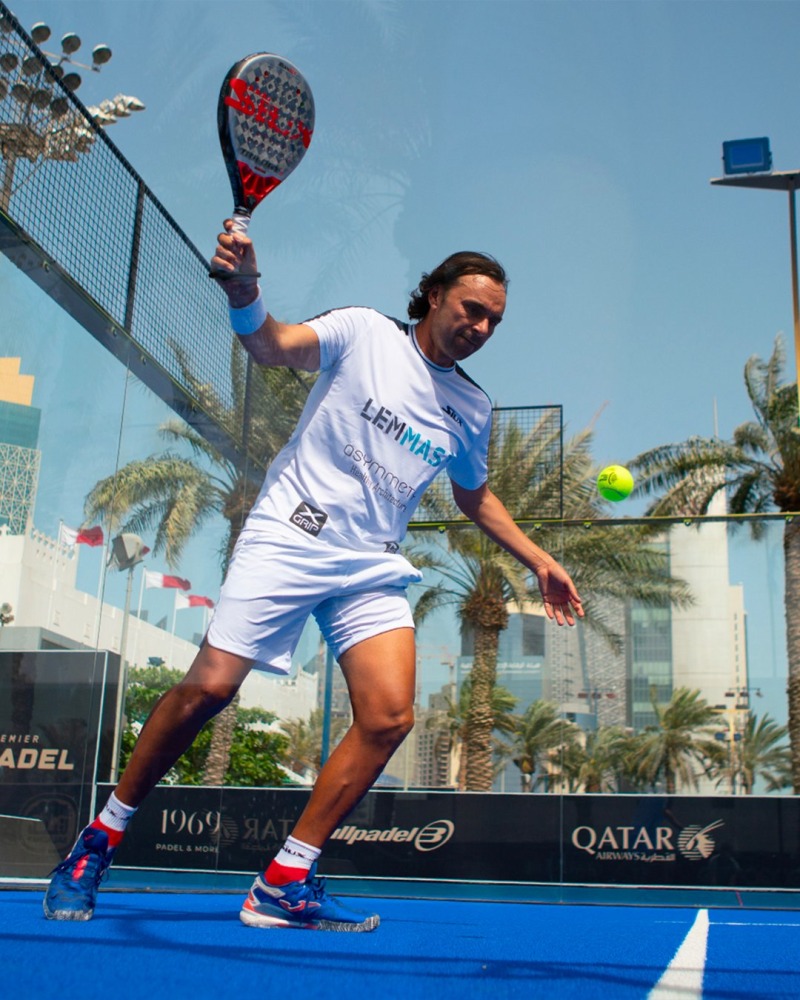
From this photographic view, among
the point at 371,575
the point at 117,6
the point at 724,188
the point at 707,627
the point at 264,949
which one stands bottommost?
the point at 264,949

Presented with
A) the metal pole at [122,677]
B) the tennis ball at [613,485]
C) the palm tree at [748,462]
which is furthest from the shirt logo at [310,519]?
the palm tree at [748,462]

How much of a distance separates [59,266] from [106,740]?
255 centimetres

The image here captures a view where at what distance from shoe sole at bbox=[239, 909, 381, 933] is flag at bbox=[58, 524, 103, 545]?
3.26 metres

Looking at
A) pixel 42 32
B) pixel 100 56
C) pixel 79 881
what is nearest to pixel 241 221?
pixel 79 881

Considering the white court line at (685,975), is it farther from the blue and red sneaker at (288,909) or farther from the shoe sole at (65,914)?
the shoe sole at (65,914)

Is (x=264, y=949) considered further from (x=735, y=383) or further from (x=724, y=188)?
(x=735, y=383)

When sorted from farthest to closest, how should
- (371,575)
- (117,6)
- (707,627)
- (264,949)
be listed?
(707,627)
(117,6)
(371,575)
(264,949)

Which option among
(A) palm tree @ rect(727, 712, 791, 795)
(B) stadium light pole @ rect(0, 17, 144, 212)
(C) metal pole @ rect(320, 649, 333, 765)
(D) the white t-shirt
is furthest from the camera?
(A) palm tree @ rect(727, 712, 791, 795)

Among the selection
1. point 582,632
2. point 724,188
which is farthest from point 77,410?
point 724,188

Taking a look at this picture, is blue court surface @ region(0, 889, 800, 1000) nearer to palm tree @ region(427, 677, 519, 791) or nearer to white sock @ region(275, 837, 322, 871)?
white sock @ region(275, 837, 322, 871)

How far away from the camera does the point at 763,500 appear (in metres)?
19.1

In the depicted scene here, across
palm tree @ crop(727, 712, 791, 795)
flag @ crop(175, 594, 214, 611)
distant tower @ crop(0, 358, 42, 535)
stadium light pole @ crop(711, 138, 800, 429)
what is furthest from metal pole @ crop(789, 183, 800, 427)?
distant tower @ crop(0, 358, 42, 535)

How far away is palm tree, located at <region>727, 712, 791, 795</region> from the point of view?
8766mm

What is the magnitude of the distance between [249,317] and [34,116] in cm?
359
